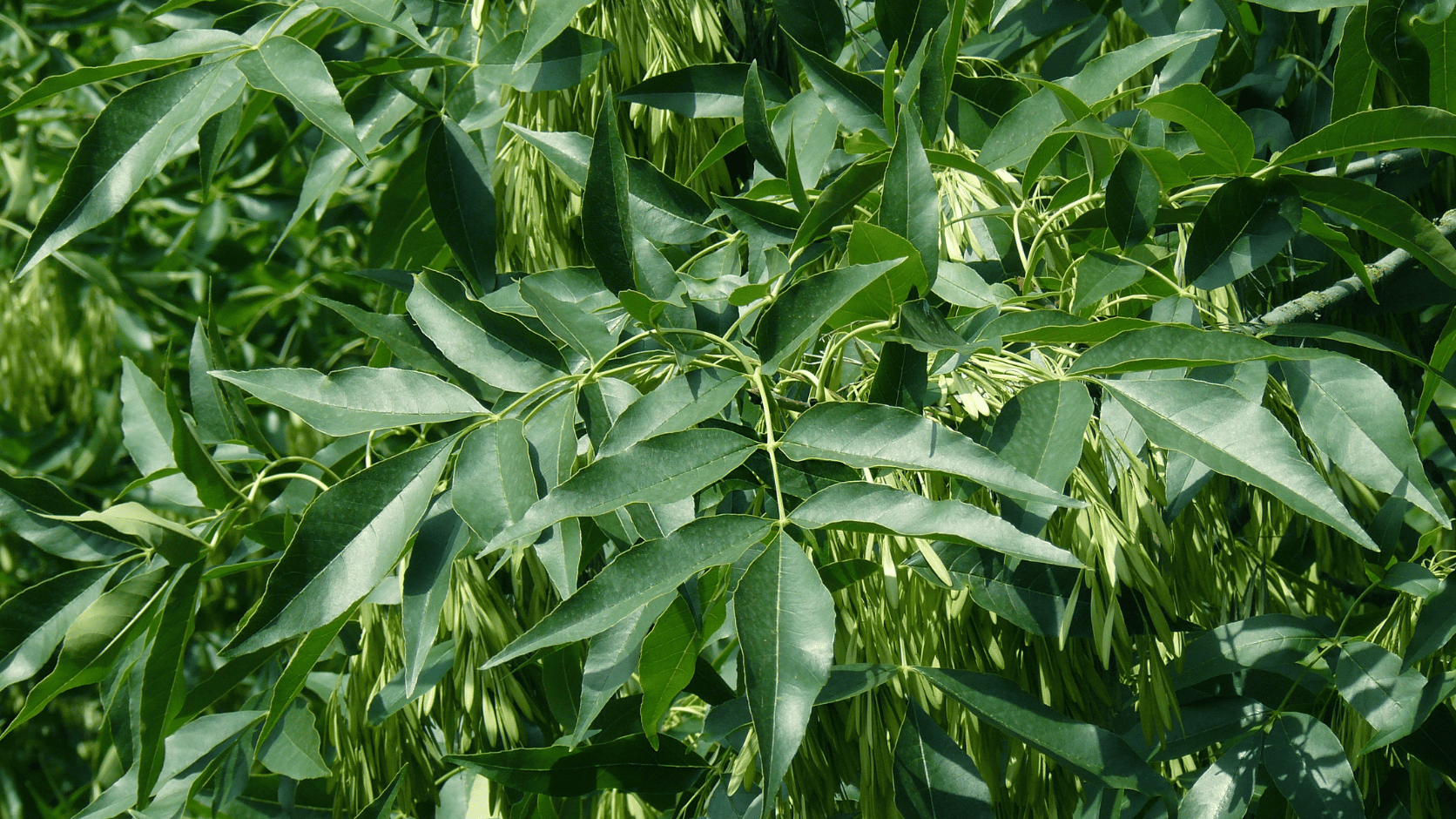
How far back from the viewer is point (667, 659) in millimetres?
471

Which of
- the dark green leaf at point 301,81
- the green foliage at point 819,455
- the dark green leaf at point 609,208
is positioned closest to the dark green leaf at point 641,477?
the green foliage at point 819,455

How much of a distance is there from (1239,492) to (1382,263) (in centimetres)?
20

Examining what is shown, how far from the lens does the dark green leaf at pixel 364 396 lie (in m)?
0.52

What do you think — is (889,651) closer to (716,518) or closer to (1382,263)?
(716,518)

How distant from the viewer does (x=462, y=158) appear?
71 cm

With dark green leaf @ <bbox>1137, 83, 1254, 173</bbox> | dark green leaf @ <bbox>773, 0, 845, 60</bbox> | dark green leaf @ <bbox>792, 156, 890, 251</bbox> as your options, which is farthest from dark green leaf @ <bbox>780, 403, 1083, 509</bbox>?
dark green leaf @ <bbox>773, 0, 845, 60</bbox>

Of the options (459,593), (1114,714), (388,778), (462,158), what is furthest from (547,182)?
(1114,714)

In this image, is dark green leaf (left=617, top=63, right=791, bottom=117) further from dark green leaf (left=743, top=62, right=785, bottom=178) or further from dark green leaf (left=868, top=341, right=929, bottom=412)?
dark green leaf (left=868, top=341, right=929, bottom=412)

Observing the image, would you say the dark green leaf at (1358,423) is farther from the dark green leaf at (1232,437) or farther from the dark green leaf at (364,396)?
the dark green leaf at (364,396)

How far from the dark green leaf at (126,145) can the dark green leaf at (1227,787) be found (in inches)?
25.0

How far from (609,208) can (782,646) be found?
0.22 meters

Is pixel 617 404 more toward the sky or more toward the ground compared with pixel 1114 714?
more toward the sky

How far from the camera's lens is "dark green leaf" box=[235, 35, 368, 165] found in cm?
58

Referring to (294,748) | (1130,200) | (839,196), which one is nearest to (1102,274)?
(1130,200)
